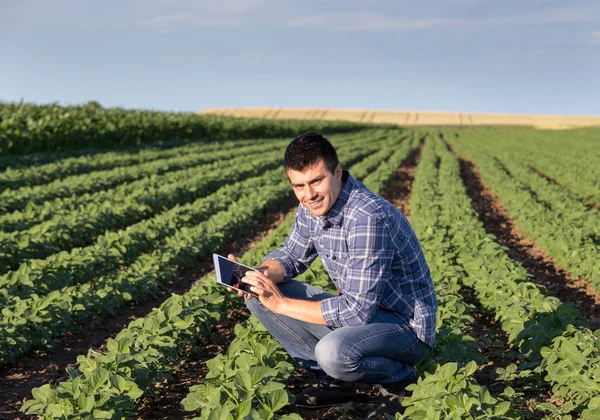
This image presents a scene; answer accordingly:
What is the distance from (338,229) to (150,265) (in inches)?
187

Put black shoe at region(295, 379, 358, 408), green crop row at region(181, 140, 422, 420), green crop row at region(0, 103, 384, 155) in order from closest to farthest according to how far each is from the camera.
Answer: green crop row at region(181, 140, 422, 420) < black shoe at region(295, 379, 358, 408) < green crop row at region(0, 103, 384, 155)

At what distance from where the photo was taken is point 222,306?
6.13 m

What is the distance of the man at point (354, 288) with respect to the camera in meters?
3.63

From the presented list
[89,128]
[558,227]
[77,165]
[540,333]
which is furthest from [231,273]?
[89,128]

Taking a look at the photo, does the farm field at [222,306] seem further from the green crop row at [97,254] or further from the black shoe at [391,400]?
the black shoe at [391,400]

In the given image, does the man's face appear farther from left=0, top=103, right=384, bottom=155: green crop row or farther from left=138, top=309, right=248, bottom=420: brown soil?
left=0, top=103, right=384, bottom=155: green crop row

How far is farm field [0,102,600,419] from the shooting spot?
3.70 m

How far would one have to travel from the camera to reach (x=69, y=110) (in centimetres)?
2705

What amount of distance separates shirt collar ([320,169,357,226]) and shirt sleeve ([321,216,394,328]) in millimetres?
171

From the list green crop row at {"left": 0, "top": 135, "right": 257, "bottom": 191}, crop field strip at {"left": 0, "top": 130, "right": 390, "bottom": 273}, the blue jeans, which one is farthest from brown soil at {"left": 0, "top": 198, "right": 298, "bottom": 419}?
green crop row at {"left": 0, "top": 135, "right": 257, "bottom": 191}

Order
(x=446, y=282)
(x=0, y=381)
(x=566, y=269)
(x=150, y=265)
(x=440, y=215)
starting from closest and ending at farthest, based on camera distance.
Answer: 1. (x=0, y=381)
2. (x=446, y=282)
3. (x=150, y=265)
4. (x=566, y=269)
5. (x=440, y=215)

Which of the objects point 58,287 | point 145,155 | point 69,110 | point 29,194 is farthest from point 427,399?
point 69,110

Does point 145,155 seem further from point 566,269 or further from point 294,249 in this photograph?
point 294,249

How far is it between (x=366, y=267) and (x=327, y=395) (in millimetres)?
1052
